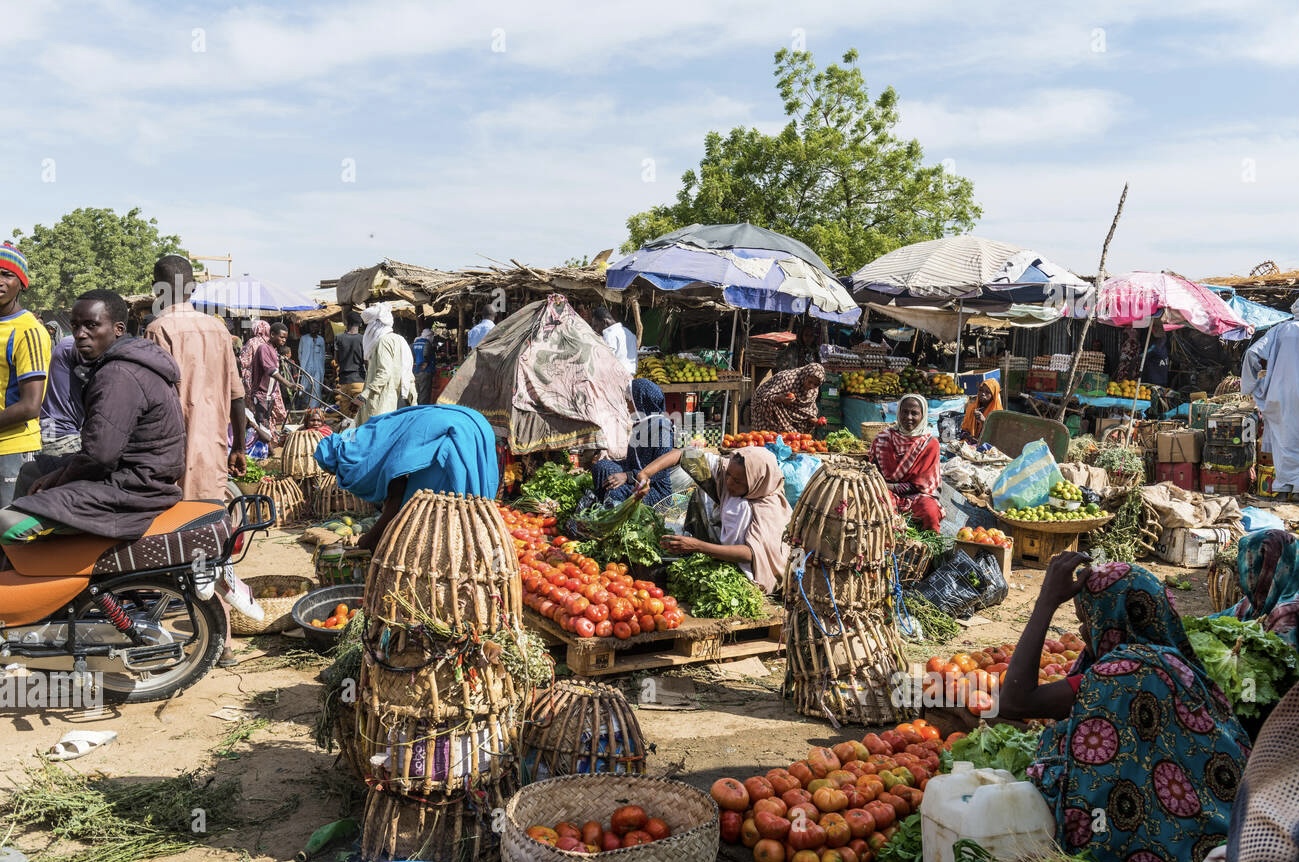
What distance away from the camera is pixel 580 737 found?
3.71m

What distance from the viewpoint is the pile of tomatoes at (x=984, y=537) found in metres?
7.95

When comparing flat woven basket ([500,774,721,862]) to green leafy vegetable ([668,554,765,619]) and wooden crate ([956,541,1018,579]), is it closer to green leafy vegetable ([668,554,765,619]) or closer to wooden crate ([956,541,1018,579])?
green leafy vegetable ([668,554,765,619])

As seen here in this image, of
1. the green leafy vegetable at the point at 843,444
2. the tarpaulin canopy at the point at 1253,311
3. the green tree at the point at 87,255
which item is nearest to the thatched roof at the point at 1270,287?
the tarpaulin canopy at the point at 1253,311

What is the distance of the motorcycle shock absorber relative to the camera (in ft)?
16.0

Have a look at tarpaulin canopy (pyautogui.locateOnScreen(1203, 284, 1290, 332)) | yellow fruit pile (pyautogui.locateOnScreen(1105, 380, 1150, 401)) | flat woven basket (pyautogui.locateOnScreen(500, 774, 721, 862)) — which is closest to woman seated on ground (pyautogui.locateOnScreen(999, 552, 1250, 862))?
flat woven basket (pyautogui.locateOnScreen(500, 774, 721, 862))

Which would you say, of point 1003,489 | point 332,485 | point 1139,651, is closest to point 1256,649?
point 1139,651

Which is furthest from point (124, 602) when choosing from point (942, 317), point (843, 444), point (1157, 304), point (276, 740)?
point (1157, 304)

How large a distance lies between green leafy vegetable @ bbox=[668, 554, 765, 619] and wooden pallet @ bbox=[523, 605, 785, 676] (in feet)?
0.23

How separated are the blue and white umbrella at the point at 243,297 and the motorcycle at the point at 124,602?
11.4m

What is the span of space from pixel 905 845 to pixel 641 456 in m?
5.10

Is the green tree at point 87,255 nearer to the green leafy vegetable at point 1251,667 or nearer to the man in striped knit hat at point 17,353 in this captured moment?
the man in striped knit hat at point 17,353

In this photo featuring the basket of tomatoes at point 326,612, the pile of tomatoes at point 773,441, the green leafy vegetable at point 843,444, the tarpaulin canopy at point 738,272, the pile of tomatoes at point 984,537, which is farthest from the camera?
the tarpaulin canopy at point 738,272

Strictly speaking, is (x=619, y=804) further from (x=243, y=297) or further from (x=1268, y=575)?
(x=243, y=297)

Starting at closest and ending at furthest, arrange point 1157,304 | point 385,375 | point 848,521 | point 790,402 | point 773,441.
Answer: point 848,521
point 385,375
point 773,441
point 790,402
point 1157,304
